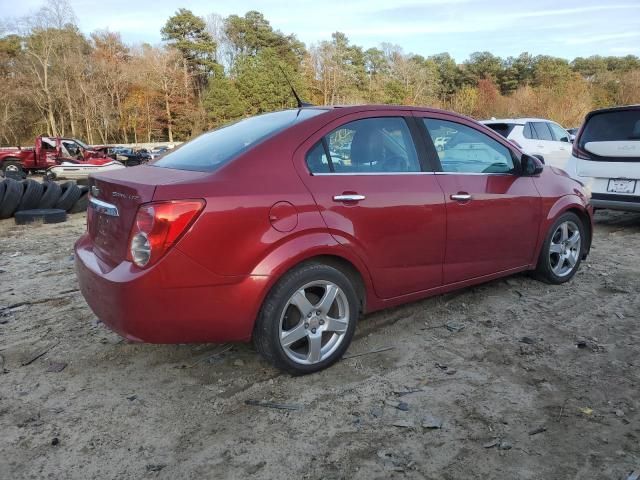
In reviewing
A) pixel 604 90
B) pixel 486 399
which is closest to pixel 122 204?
pixel 486 399

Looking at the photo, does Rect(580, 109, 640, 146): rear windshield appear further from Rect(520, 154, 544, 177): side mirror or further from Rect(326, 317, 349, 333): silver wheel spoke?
Rect(326, 317, 349, 333): silver wheel spoke

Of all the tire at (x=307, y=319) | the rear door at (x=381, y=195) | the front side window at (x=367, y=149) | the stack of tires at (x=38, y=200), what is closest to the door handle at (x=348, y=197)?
the rear door at (x=381, y=195)

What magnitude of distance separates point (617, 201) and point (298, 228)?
5659mm

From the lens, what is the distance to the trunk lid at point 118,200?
2.58 metres

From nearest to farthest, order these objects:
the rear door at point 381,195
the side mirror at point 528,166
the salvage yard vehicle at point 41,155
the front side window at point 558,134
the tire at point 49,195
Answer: the rear door at point 381,195 → the side mirror at point 528,166 → the tire at point 49,195 → the front side window at point 558,134 → the salvage yard vehicle at point 41,155

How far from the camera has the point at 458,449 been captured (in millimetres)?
2332

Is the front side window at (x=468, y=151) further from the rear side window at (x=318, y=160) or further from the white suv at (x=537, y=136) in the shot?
the white suv at (x=537, y=136)

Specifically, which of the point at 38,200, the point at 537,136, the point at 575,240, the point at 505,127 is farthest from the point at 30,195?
the point at 537,136

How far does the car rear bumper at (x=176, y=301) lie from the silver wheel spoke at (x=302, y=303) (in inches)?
9.5

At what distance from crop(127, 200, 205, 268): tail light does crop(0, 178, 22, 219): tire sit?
24.9 ft

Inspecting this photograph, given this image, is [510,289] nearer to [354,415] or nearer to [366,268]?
[366,268]

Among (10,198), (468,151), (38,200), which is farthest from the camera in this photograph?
(38,200)

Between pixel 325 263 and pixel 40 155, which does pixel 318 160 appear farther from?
pixel 40 155

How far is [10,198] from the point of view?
8.63 metres
